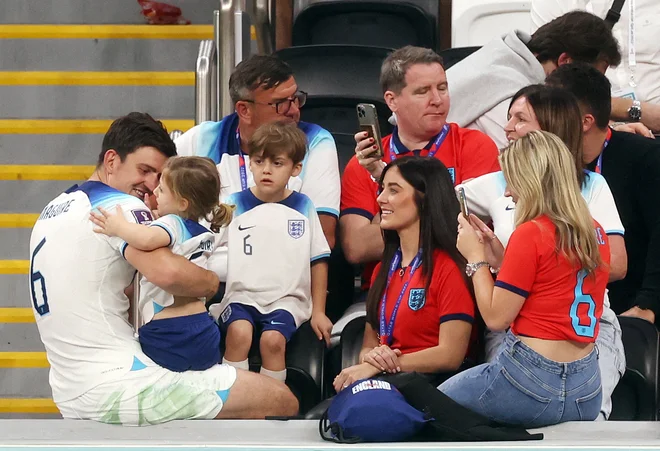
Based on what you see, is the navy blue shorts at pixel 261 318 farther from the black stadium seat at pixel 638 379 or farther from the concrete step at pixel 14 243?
the concrete step at pixel 14 243

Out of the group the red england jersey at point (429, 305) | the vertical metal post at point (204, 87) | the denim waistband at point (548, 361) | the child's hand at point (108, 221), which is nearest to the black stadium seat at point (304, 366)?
the red england jersey at point (429, 305)

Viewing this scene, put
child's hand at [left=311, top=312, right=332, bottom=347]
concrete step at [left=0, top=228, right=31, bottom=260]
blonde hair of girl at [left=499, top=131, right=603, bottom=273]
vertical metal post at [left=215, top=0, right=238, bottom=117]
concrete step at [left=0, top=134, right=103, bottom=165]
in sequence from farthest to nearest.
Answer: concrete step at [left=0, top=134, right=103, bottom=165] < concrete step at [left=0, top=228, right=31, bottom=260] < vertical metal post at [left=215, top=0, right=238, bottom=117] < child's hand at [left=311, top=312, right=332, bottom=347] < blonde hair of girl at [left=499, top=131, right=603, bottom=273]

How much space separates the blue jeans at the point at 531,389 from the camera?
2936 millimetres

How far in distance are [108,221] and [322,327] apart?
0.79 m

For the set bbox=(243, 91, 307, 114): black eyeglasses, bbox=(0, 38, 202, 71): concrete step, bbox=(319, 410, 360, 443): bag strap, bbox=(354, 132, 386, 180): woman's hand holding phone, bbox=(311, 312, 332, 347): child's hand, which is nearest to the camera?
bbox=(319, 410, 360, 443): bag strap

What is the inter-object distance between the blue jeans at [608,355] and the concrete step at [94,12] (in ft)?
10.3

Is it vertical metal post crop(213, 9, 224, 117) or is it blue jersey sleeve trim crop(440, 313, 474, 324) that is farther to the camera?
vertical metal post crop(213, 9, 224, 117)

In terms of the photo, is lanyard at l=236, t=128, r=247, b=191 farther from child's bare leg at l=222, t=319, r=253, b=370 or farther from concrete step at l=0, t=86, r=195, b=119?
concrete step at l=0, t=86, r=195, b=119

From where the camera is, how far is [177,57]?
18.9 feet

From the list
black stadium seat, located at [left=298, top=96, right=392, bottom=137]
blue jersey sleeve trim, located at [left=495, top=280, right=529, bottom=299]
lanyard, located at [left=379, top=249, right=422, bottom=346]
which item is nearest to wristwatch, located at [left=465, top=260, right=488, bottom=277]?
blue jersey sleeve trim, located at [left=495, top=280, right=529, bottom=299]

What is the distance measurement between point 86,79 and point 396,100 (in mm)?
2177

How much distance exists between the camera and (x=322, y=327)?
358cm

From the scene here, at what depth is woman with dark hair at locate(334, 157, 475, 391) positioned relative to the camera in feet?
10.7

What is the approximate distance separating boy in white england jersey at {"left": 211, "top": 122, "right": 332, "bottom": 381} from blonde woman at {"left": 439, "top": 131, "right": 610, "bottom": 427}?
747 millimetres
